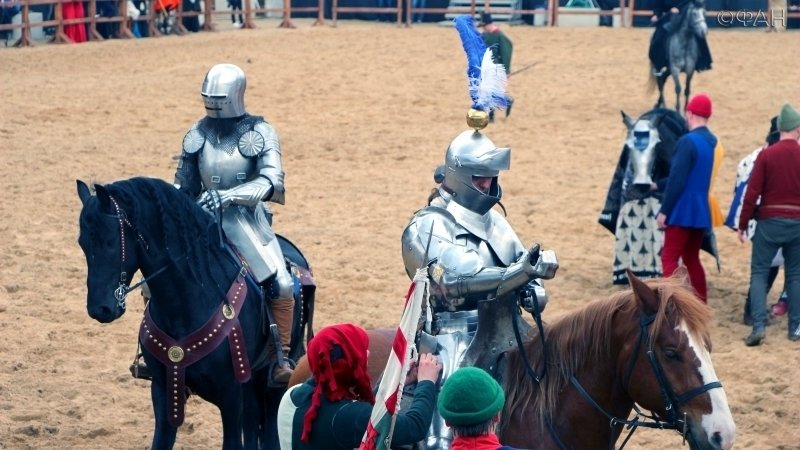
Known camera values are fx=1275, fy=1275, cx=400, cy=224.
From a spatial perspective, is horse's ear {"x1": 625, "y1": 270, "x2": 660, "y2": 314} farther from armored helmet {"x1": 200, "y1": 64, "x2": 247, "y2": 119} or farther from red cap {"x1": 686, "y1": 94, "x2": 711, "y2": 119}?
red cap {"x1": 686, "y1": 94, "x2": 711, "y2": 119}

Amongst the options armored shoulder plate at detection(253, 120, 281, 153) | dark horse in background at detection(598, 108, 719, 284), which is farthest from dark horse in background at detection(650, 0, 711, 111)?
armored shoulder plate at detection(253, 120, 281, 153)

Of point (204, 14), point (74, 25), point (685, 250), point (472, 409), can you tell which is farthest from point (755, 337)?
point (204, 14)

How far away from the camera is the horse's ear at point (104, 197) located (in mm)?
5891

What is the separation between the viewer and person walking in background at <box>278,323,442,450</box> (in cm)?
447

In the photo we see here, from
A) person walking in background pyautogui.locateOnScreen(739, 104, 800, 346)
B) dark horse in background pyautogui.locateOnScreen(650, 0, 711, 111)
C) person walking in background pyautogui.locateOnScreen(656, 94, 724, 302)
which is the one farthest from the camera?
dark horse in background pyautogui.locateOnScreen(650, 0, 711, 111)

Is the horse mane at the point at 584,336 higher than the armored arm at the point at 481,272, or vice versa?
the armored arm at the point at 481,272

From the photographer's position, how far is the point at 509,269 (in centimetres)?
509

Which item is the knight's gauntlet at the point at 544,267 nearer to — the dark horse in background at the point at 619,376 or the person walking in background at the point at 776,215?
the dark horse in background at the point at 619,376

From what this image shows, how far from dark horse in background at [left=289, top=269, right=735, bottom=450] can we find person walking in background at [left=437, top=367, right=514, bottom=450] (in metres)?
1.12

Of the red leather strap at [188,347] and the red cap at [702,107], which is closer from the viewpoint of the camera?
the red leather strap at [188,347]

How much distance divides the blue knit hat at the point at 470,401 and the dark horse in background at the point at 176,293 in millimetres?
2401

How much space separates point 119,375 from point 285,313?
94.3 inches

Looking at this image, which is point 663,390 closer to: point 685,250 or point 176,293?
point 176,293

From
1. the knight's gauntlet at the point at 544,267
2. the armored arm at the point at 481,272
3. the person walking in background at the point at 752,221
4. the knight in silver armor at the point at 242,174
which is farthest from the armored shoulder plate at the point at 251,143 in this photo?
the person walking in background at the point at 752,221
